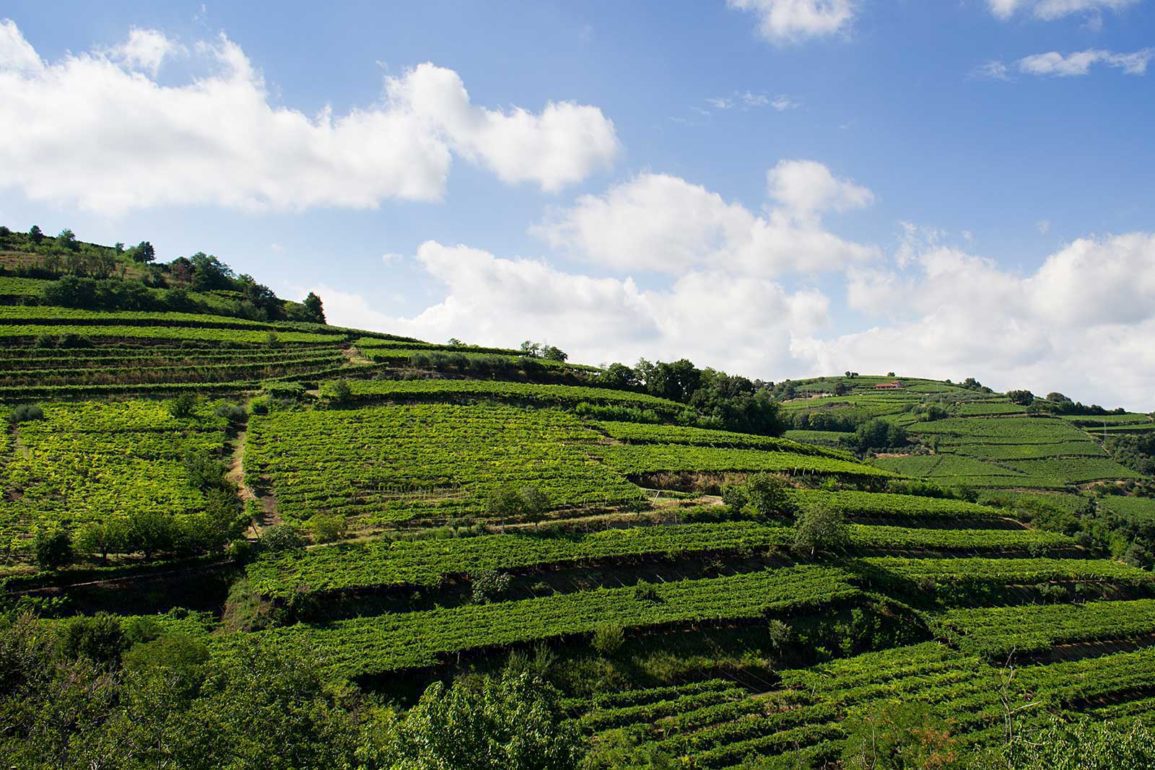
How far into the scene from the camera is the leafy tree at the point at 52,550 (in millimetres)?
39781

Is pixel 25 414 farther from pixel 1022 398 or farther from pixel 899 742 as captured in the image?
pixel 1022 398

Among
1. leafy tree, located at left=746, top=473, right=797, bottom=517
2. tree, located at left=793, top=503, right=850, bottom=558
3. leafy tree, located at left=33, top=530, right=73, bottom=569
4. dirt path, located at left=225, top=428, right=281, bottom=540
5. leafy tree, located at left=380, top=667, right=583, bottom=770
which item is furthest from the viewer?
leafy tree, located at left=746, top=473, right=797, bottom=517

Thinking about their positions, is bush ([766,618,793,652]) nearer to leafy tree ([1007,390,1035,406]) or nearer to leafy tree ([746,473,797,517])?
leafy tree ([746,473,797,517])

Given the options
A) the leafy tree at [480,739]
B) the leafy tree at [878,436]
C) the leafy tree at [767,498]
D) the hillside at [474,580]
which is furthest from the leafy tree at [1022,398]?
the leafy tree at [480,739]

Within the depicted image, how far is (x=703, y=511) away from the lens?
186ft

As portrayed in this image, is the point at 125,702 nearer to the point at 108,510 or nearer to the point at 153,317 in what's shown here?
the point at 108,510

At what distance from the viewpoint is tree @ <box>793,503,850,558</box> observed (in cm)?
5181

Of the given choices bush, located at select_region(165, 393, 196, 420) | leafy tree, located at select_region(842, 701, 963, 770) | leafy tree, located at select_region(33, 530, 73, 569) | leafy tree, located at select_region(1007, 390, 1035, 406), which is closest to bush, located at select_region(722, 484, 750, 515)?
leafy tree, located at select_region(842, 701, 963, 770)

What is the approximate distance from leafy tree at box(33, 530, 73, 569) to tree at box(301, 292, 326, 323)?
287ft

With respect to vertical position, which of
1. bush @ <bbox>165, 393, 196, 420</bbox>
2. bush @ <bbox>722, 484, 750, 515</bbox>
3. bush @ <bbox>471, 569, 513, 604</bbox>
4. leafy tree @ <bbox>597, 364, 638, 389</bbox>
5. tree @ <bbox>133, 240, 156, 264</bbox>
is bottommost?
bush @ <bbox>471, 569, 513, 604</bbox>

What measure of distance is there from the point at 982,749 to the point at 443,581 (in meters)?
33.1

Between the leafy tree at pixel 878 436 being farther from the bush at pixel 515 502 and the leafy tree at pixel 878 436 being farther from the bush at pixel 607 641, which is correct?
the bush at pixel 607 641

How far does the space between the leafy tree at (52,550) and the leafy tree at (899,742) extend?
4741 centimetres

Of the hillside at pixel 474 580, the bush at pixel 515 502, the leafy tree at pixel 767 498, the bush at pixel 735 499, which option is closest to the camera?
the hillside at pixel 474 580
